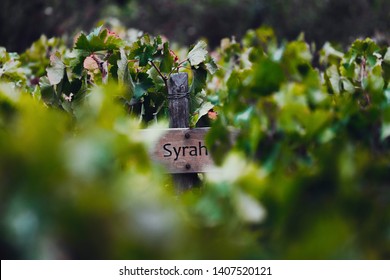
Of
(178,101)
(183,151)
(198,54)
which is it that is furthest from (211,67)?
(183,151)

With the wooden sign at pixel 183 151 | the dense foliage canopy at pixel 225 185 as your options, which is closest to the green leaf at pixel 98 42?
the wooden sign at pixel 183 151

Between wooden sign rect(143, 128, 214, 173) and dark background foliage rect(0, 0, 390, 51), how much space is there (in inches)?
382

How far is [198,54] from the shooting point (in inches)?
115

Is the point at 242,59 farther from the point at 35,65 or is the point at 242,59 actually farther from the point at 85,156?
the point at 85,156

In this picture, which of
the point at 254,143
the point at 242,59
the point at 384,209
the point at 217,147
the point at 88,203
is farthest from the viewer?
the point at 242,59

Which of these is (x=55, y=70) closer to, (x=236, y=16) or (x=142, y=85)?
(x=142, y=85)

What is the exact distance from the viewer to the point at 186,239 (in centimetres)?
84

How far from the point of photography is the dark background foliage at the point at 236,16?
13.2 m

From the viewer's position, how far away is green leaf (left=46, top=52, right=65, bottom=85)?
2.83 m

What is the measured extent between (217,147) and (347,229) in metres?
0.48

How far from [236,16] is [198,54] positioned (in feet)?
39.8

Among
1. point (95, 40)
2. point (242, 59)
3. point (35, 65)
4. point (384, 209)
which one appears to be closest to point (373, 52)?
point (95, 40)

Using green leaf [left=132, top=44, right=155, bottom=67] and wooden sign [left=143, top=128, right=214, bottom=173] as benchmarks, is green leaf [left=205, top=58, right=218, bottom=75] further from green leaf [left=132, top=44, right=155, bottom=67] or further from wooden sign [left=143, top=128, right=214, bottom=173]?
wooden sign [left=143, top=128, right=214, bottom=173]

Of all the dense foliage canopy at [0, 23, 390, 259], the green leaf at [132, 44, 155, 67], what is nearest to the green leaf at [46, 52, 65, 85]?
the green leaf at [132, 44, 155, 67]
